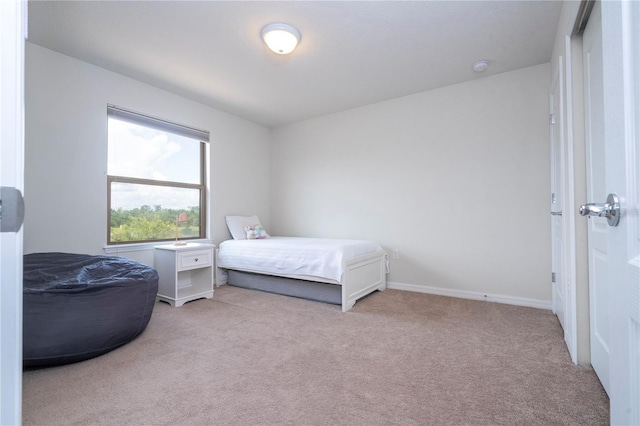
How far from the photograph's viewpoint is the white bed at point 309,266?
2967 mm

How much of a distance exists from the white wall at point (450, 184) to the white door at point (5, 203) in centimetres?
358

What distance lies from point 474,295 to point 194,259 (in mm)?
3104

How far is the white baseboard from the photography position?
2.96 metres

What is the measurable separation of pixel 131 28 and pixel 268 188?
9.68 feet

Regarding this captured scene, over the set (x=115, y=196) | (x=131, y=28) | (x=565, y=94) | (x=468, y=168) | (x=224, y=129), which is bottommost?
(x=115, y=196)

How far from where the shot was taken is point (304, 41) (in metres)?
2.58

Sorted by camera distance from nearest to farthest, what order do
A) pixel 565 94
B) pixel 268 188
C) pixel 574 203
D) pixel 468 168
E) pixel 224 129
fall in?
pixel 574 203 < pixel 565 94 < pixel 468 168 < pixel 224 129 < pixel 268 188

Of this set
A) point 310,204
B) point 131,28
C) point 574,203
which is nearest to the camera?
point 574,203

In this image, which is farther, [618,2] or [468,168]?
[468,168]

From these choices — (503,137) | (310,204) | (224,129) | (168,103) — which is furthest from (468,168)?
(168,103)

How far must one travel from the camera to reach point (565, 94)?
→ 1.99 metres

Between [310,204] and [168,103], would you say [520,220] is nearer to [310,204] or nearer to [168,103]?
[310,204]

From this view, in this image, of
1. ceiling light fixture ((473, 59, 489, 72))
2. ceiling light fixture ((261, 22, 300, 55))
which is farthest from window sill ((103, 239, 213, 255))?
ceiling light fixture ((473, 59, 489, 72))

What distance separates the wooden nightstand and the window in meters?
0.37
